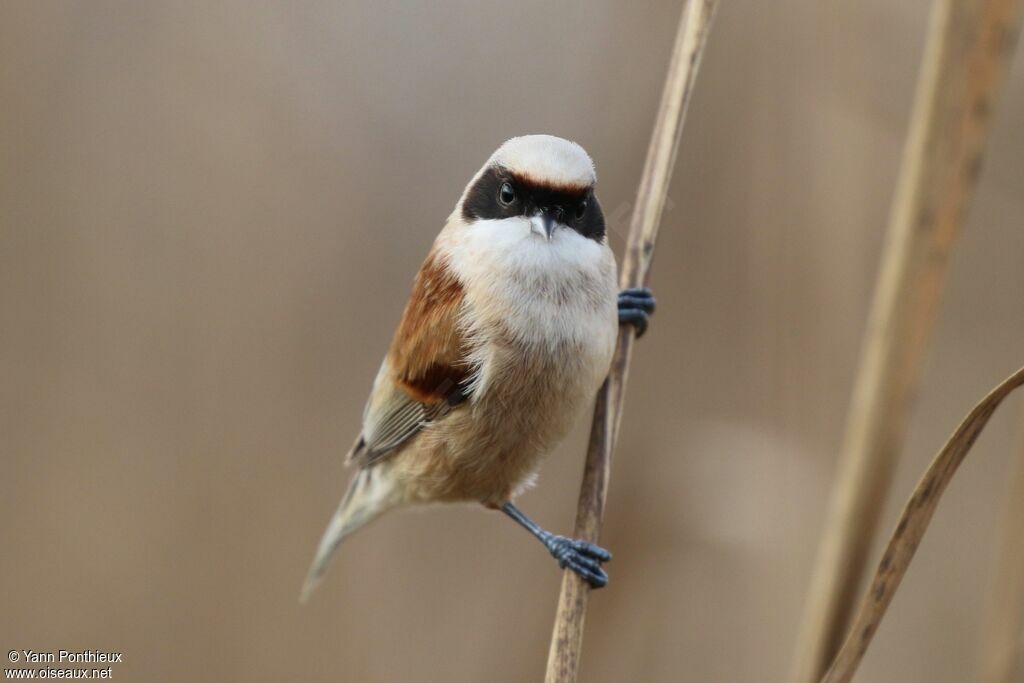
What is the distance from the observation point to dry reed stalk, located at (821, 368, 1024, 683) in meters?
1.54

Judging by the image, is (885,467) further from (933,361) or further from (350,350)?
(350,350)

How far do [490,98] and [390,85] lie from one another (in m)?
0.38

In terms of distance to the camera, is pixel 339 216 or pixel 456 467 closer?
pixel 456 467

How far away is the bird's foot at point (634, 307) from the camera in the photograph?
8.31ft

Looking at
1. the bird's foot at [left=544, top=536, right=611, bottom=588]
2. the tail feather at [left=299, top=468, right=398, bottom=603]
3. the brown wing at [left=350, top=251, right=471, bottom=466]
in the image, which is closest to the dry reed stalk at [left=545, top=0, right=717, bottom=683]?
the bird's foot at [left=544, top=536, right=611, bottom=588]

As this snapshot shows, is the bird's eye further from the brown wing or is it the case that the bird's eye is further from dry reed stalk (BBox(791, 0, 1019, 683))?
dry reed stalk (BBox(791, 0, 1019, 683))

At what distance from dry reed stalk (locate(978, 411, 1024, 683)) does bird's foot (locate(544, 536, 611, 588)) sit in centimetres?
84

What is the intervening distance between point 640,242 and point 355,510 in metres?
1.24

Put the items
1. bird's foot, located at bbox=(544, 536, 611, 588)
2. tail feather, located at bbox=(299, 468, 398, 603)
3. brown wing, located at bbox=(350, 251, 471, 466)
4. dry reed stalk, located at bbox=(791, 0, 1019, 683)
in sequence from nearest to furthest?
1. dry reed stalk, located at bbox=(791, 0, 1019, 683)
2. bird's foot, located at bbox=(544, 536, 611, 588)
3. brown wing, located at bbox=(350, 251, 471, 466)
4. tail feather, located at bbox=(299, 468, 398, 603)

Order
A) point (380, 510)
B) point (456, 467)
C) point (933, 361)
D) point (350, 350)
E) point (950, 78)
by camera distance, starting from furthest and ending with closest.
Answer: point (350, 350) < point (933, 361) < point (380, 510) < point (456, 467) < point (950, 78)

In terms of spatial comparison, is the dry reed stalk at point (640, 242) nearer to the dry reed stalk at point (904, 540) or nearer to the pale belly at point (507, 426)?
the pale belly at point (507, 426)

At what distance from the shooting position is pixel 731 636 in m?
2.82

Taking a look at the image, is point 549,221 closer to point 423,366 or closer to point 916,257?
point 423,366

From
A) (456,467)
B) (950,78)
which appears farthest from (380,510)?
(950,78)
